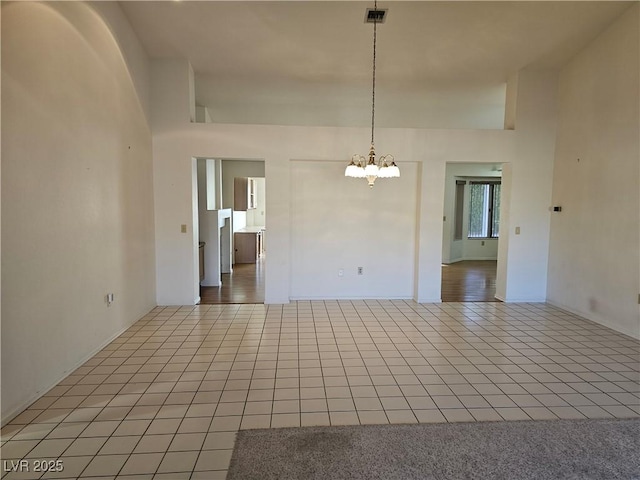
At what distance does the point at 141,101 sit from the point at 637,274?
6026 millimetres

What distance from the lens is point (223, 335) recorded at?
4.23m

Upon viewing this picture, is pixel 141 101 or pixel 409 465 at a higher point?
pixel 141 101

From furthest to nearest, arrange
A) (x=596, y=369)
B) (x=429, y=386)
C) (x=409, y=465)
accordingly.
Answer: (x=596, y=369), (x=429, y=386), (x=409, y=465)

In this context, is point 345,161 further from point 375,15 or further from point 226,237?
point 226,237

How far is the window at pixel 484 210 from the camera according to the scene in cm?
1041

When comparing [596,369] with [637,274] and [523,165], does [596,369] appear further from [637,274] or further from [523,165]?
[523,165]

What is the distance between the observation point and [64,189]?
315 cm

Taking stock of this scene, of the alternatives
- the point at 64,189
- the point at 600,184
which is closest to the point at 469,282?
the point at 600,184

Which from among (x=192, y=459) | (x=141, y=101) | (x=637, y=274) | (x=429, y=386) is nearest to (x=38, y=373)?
(x=192, y=459)

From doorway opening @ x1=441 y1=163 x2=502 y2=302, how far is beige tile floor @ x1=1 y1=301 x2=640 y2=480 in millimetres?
4532

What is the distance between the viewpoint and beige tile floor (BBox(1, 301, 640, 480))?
7.52 feet

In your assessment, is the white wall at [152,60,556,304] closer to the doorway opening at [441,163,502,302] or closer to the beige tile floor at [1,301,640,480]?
the beige tile floor at [1,301,640,480]

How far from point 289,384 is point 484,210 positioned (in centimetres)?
899

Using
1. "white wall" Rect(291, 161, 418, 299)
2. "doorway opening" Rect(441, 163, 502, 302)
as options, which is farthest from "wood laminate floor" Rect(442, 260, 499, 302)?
"white wall" Rect(291, 161, 418, 299)
